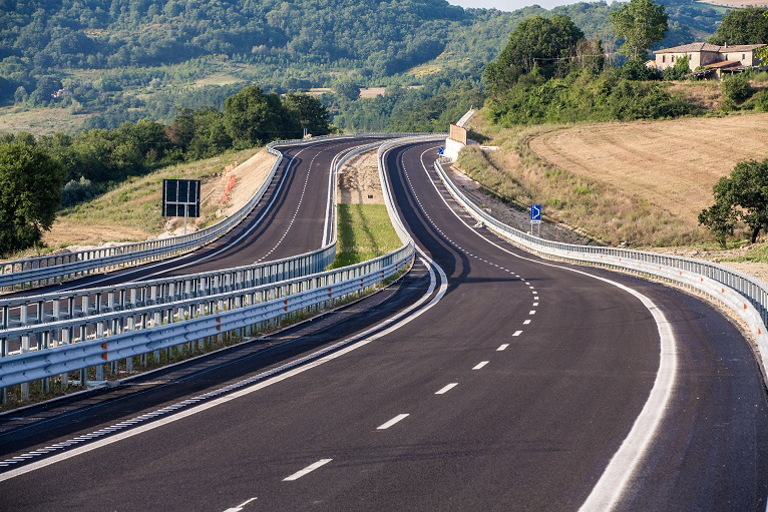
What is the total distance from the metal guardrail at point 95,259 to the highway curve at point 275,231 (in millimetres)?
685

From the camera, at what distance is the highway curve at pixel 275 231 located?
136ft

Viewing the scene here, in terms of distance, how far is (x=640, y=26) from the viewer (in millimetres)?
172875

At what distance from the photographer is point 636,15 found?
573 ft

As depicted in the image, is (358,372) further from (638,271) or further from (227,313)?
(638,271)

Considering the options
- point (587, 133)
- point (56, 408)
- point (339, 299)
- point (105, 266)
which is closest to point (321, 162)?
point (587, 133)

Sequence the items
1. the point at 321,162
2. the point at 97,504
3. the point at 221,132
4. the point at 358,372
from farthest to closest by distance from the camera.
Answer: the point at 221,132
the point at 321,162
the point at 358,372
the point at 97,504

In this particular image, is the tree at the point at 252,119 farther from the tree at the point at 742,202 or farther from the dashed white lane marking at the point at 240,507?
the dashed white lane marking at the point at 240,507

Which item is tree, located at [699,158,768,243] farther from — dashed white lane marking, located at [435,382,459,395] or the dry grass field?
dashed white lane marking, located at [435,382,459,395]

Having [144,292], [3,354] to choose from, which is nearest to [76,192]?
[144,292]

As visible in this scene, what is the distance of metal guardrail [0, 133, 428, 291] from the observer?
36.0m

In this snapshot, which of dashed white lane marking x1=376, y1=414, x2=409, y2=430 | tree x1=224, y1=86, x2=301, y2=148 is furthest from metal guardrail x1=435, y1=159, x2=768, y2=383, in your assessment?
tree x1=224, y1=86, x2=301, y2=148

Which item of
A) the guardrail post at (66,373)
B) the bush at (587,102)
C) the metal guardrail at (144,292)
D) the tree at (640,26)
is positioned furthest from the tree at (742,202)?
the tree at (640,26)

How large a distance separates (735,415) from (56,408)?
→ 9.05 metres

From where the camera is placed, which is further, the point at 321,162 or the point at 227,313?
the point at 321,162
